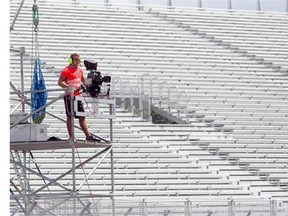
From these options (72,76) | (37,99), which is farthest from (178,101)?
(72,76)

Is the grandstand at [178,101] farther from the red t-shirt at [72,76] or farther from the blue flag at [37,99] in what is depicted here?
the red t-shirt at [72,76]

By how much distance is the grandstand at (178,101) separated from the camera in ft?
50.9

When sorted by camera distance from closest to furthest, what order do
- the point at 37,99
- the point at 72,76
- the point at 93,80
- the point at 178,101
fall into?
the point at 93,80 → the point at 72,76 → the point at 37,99 → the point at 178,101

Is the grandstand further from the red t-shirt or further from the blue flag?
the red t-shirt

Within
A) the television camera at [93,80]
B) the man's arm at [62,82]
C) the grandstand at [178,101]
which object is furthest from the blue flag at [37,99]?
the grandstand at [178,101]

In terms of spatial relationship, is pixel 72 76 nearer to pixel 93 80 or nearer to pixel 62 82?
pixel 62 82

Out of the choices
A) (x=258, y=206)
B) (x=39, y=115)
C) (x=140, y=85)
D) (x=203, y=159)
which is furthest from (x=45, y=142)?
(x=140, y=85)

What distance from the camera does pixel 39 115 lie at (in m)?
9.50

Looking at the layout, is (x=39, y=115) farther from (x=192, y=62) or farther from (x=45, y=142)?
(x=192, y=62)

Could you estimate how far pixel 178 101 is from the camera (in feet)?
65.6

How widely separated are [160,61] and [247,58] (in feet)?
9.68

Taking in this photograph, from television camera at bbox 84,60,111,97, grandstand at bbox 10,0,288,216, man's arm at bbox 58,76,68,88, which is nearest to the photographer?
television camera at bbox 84,60,111,97

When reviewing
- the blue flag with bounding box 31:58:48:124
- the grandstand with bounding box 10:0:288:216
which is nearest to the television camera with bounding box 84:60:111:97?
the blue flag with bounding box 31:58:48:124

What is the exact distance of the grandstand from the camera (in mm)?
15516
